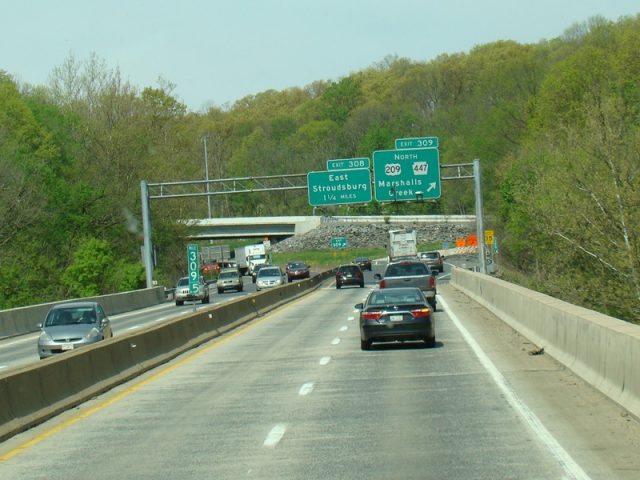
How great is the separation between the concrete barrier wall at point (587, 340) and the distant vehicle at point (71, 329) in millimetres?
9774

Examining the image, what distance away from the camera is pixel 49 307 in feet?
141

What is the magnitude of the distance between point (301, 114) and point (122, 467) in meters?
166

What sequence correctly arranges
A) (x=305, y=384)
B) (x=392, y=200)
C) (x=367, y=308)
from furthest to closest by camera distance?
(x=392, y=200) < (x=367, y=308) < (x=305, y=384)

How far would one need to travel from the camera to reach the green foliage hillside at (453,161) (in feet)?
Result: 111

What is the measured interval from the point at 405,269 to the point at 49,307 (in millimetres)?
14037

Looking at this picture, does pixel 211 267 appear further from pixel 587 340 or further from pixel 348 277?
pixel 587 340

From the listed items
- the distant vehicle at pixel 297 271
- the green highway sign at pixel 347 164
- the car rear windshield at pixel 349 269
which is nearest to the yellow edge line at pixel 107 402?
the green highway sign at pixel 347 164

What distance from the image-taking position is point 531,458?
10055 mm

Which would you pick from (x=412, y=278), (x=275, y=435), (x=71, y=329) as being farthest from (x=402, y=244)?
(x=275, y=435)

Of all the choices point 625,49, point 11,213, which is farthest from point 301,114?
point 11,213

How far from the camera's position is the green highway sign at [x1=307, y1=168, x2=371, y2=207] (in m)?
59.3

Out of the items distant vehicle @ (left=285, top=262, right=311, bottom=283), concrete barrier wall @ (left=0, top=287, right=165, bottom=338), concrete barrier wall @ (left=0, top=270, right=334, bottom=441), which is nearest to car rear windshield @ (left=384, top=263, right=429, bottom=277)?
concrete barrier wall @ (left=0, top=270, right=334, bottom=441)

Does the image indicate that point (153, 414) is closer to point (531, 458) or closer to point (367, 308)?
point (531, 458)

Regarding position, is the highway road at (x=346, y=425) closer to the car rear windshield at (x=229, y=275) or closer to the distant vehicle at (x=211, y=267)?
the car rear windshield at (x=229, y=275)
